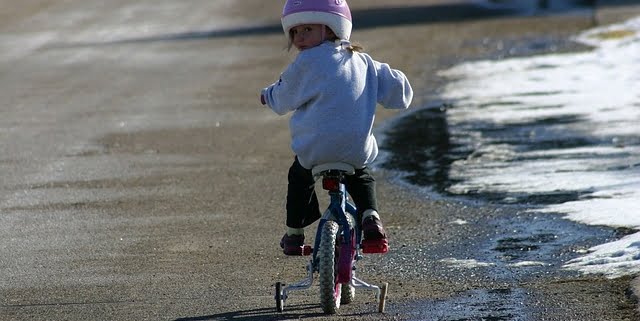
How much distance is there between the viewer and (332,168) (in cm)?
664

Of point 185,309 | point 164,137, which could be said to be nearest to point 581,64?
point 164,137

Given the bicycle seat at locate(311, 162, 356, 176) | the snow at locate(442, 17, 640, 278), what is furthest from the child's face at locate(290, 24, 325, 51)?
the snow at locate(442, 17, 640, 278)

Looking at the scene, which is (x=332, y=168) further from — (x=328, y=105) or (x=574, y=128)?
(x=574, y=128)

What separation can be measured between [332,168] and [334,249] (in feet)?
1.29

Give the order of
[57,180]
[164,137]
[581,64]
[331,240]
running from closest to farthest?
[331,240]
[57,180]
[164,137]
[581,64]

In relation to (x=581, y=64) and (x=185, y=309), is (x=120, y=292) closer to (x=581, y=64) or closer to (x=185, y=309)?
(x=185, y=309)

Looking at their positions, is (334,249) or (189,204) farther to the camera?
(189,204)

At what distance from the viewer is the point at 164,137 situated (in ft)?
44.5

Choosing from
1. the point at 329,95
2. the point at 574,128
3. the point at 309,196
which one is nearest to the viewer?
the point at 329,95

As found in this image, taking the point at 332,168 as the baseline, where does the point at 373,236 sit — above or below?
below

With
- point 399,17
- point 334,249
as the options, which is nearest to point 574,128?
point 334,249

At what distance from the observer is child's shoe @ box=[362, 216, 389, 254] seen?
681cm

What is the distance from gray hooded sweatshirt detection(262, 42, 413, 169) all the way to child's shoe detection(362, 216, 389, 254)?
31 centimetres

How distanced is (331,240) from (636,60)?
1254 centimetres
